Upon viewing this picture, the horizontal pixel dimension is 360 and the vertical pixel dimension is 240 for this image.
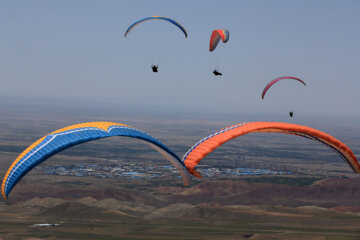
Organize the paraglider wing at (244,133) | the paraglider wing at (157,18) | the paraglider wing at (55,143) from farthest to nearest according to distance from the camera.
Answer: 1. the paraglider wing at (157,18)
2. the paraglider wing at (244,133)
3. the paraglider wing at (55,143)

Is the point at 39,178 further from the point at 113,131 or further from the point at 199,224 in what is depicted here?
the point at 113,131

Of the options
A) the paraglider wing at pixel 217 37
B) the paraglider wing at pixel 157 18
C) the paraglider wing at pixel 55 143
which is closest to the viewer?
the paraglider wing at pixel 55 143

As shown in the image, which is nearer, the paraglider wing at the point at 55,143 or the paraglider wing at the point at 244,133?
the paraglider wing at the point at 55,143

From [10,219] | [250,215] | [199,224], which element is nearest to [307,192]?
[250,215]

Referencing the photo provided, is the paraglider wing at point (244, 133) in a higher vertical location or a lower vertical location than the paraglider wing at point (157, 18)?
lower

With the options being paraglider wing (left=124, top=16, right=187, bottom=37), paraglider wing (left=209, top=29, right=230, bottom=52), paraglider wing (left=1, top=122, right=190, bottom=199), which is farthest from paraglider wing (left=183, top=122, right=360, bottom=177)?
paraglider wing (left=124, top=16, right=187, bottom=37)

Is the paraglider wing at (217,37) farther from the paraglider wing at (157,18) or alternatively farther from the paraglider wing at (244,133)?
the paraglider wing at (244,133)

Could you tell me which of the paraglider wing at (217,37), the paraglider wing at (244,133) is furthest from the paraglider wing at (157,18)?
the paraglider wing at (244,133)

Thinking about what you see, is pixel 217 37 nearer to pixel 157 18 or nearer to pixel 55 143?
pixel 157 18

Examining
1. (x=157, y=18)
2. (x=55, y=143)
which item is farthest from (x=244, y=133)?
(x=55, y=143)
